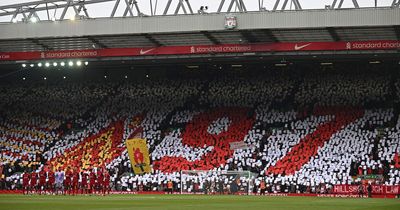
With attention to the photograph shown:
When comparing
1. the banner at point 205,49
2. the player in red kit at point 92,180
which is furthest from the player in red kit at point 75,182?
the banner at point 205,49

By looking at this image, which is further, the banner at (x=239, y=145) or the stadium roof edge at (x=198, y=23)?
the banner at (x=239, y=145)

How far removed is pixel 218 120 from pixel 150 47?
897 centimetres

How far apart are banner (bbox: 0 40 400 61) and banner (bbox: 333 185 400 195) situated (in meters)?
8.64

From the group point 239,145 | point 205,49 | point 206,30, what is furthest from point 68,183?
point 239,145

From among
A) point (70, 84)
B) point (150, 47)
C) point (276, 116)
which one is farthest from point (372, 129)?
point (70, 84)

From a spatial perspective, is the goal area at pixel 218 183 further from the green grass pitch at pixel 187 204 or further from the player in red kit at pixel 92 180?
the green grass pitch at pixel 187 204

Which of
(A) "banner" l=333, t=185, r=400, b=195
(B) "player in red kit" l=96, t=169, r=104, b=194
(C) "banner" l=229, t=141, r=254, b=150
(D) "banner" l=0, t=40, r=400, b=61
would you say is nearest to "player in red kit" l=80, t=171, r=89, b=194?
(B) "player in red kit" l=96, t=169, r=104, b=194

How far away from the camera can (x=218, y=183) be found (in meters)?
48.4

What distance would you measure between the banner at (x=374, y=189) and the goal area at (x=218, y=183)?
17.8ft

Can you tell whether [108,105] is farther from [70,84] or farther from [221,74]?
[221,74]

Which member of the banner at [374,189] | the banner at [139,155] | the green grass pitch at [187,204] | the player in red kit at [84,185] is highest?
the banner at [139,155]

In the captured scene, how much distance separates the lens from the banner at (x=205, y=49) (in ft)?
157

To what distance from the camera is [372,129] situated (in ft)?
171

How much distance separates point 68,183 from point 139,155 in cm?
967
